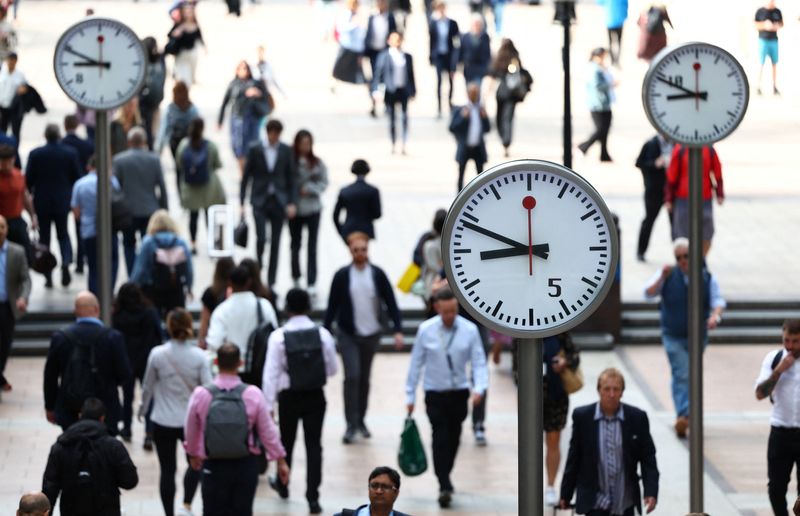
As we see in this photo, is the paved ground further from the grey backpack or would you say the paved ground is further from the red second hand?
the red second hand

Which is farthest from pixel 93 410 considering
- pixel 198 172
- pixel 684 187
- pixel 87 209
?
pixel 684 187

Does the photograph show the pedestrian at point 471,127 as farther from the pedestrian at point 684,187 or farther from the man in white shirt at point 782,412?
the man in white shirt at point 782,412

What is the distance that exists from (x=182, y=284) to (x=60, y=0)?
28.4m

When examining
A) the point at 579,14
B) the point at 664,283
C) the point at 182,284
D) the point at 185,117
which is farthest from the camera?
the point at 579,14

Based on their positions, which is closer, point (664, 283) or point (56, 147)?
point (664, 283)

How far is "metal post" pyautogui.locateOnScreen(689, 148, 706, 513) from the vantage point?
12117 millimetres

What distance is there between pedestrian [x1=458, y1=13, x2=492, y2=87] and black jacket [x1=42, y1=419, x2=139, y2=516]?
18351mm

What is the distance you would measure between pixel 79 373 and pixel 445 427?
2807 millimetres

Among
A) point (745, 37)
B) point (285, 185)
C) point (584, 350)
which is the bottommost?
point (584, 350)

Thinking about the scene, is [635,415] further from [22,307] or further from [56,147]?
[56,147]

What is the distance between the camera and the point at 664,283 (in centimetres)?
1546

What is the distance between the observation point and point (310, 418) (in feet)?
45.4

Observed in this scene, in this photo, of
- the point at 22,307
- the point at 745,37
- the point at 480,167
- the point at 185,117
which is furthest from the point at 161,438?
the point at 745,37

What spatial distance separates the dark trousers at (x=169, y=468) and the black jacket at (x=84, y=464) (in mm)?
2020
